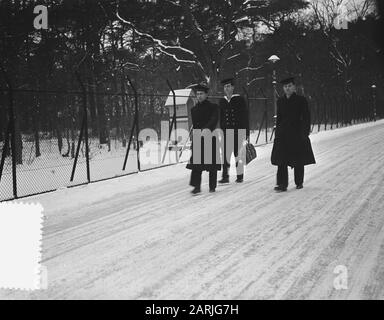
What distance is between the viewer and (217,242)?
5055 mm

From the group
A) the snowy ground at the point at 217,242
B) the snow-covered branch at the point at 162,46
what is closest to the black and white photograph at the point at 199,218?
the snowy ground at the point at 217,242

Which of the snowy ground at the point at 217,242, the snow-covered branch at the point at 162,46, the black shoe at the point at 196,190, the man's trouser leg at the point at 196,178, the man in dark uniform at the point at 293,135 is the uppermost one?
the snow-covered branch at the point at 162,46

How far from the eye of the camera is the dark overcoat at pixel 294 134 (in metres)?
8.08

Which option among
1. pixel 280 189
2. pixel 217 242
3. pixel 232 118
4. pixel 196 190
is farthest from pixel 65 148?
pixel 217 242

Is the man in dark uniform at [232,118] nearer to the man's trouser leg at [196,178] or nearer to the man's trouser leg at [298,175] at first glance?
the man's trouser leg at [196,178]

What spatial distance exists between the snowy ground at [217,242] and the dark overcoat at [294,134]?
1.99 feet

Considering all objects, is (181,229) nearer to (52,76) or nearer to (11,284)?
Answer: (11,284)

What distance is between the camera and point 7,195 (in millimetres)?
9172

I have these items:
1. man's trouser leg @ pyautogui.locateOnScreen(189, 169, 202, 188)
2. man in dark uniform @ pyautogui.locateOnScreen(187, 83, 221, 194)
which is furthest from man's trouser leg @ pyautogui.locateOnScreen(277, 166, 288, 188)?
man's trouser leg @ pyautogui.locateOnScreen(189, 169, 202, 188)

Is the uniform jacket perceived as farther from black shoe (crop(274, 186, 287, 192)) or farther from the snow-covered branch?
the snow-covered branch

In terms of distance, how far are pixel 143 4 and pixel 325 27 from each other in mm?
26576

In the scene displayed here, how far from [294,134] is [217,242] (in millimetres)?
3697

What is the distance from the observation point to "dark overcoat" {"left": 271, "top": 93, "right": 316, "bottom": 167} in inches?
318

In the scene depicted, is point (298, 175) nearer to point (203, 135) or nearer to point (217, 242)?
point (203, 135)
